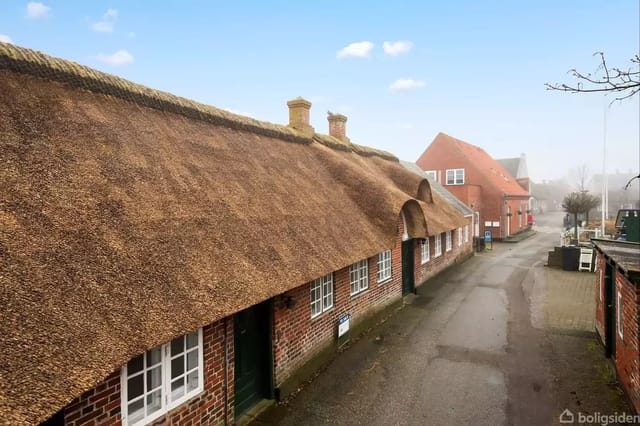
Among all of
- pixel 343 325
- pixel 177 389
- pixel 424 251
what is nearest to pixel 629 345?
pixel 343 325

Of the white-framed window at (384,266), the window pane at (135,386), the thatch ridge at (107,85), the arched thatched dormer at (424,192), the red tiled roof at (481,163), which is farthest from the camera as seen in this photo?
the red tiled roof at (481,163)

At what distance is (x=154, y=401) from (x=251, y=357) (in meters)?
2.20

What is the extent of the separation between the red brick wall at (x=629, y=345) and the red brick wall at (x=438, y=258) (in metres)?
8.01

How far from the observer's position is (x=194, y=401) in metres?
5.46

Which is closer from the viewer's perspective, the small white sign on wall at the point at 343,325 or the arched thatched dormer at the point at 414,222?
the small white sign on wall at the point at 343,325

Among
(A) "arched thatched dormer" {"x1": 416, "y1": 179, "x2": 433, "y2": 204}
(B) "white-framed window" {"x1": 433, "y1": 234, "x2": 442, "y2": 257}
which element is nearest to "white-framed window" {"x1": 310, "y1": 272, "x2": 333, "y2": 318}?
(A) "arched thatched dormer" {"x1": 416, "y1": 179, "x2": 433, "y2": 204}

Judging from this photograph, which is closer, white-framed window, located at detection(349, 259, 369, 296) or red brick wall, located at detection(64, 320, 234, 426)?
red brick wall, located at detection(64, 320, 234, 426)

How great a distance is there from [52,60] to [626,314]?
11134mm

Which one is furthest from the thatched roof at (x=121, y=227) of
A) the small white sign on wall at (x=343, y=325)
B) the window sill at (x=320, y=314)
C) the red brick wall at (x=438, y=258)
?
the red brick wall at (x=438, y=258)

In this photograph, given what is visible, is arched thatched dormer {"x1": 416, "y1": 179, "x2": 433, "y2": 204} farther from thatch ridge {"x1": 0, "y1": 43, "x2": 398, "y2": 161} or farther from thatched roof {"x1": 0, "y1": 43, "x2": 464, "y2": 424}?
thatch ridge {"x1": 0, "y1": 43, "x2": 398, "y2": 161}

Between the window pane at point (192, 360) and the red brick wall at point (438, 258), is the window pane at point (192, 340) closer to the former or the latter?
the window pane at point (192, 360)

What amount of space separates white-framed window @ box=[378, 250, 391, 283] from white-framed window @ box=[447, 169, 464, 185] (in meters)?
22.9

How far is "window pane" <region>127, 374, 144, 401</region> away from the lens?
15.3 feet

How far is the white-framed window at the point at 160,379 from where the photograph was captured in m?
4.66
